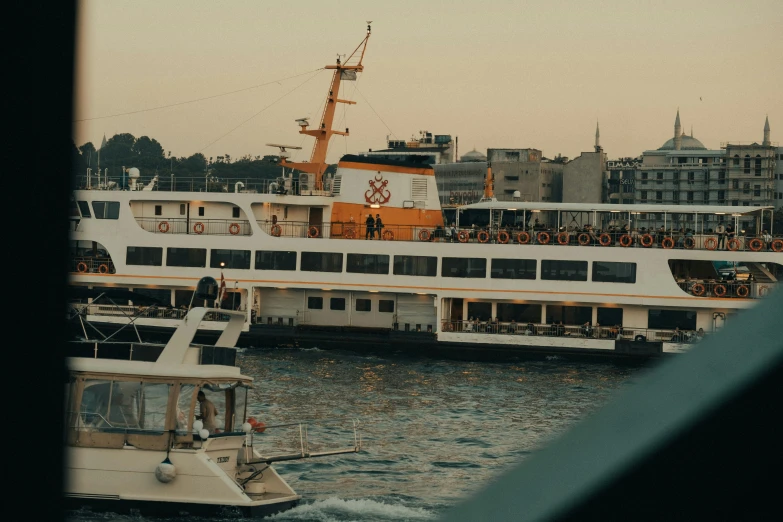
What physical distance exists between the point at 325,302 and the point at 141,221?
5297 millimetres

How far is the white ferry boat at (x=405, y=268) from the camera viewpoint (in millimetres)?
25938

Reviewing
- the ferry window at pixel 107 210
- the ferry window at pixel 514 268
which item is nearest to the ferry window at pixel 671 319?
the ferry window at pixel 514 268

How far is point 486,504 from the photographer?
2.52 ft

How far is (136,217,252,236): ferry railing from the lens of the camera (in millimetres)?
28156

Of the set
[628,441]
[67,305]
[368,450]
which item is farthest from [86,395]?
[628,441]

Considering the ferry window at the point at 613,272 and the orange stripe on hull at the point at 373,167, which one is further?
the orange stripe on hull at the point at 373,167

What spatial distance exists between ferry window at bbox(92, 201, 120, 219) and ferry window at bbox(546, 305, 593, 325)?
36.4 feet

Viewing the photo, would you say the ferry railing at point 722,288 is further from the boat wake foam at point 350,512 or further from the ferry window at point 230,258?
the boat wake foam at point 350,512

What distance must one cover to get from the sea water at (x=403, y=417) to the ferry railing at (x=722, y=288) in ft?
8.16

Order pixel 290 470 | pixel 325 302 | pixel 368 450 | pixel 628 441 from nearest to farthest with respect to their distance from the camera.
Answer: pixel 628 441 → pixel 290 470 → pixel 368 450 → pixel 325 302

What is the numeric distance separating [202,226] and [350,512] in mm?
16999

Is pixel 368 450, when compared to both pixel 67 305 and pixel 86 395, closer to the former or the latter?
pixel 86 395

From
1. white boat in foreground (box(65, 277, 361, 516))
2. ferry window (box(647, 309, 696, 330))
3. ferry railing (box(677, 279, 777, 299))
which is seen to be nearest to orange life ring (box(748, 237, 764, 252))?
ferry railing (box(677, 279, 777, 299))

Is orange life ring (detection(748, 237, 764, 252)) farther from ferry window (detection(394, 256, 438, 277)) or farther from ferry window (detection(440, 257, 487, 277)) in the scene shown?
ferry window (detection(394, 256, 438, 277))
